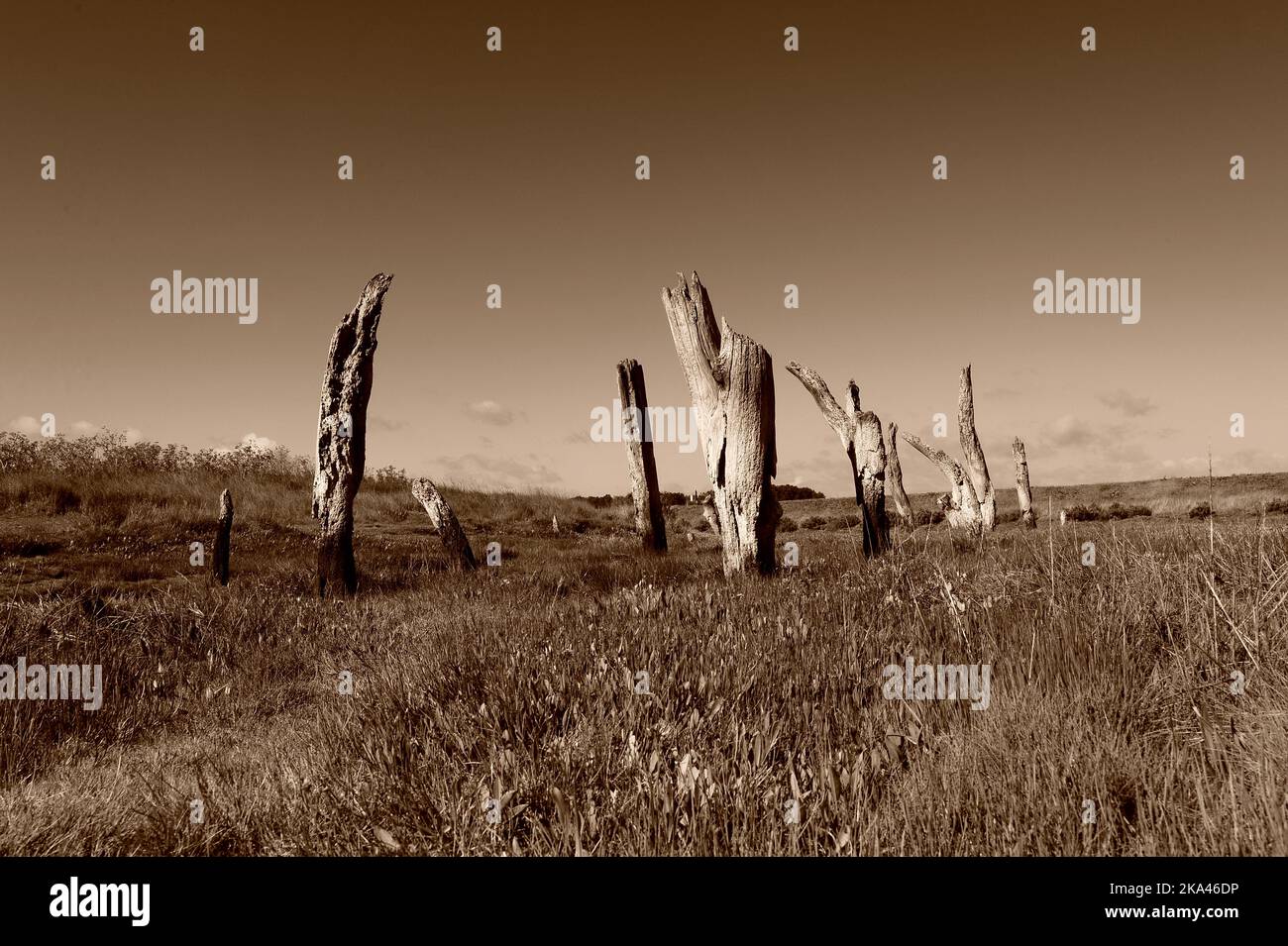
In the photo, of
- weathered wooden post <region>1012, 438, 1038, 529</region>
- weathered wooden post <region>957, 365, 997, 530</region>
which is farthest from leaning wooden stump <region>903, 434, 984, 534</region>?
weathered wooden post <region>1012, 438, 1038, 529</region>

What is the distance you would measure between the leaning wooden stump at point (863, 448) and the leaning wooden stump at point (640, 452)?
4096 millimetres

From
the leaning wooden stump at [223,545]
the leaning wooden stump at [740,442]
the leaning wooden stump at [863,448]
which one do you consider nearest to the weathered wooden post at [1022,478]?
the leaning wooden stump at [863,448]

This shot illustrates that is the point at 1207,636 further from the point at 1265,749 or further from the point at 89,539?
the point at 89,539

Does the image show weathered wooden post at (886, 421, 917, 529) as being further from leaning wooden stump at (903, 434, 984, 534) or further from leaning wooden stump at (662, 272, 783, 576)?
leaning wooden stump at (662, 272, 783, 576)

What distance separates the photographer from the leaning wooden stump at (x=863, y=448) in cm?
1091

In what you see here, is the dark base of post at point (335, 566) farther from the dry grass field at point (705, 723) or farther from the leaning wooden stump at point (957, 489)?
the leaning wooden stump at point (957, 489)

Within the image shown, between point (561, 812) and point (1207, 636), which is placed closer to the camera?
point (561, 812)

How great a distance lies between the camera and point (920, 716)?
2986 mm

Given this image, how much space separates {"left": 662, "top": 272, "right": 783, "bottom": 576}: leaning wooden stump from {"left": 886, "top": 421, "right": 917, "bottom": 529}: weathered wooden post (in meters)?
8.31

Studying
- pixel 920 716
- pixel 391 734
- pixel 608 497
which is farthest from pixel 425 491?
pixel 608 497

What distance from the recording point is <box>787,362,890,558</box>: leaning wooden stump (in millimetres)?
10906
